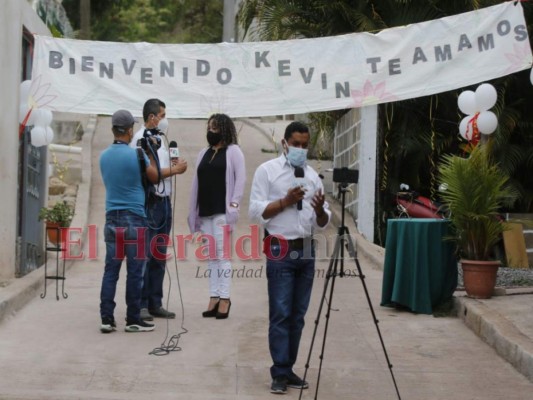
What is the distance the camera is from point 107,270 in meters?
8.94

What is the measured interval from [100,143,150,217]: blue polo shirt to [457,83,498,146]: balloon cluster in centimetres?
470

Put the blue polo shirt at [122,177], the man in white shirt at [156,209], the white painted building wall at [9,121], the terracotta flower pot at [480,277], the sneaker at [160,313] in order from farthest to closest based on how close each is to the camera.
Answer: the white painted building wall at [9,121], the terracotta flower pot at [480,277], the sneaker at [160,313], the man in white shirt at [156,209], the blue polo shirt at [122,177]

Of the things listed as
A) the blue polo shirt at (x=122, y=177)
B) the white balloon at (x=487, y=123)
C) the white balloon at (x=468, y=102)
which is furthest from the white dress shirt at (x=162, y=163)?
the white balloon at (x=468, y=102)

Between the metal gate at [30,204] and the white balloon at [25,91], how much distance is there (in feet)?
2.76

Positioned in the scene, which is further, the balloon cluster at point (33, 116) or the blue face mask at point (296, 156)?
the balloon cluster at point (33, 116)

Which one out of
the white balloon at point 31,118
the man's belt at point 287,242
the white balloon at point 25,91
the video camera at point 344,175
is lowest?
the man's belt at point 287,242

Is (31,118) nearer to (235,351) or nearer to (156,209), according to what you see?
(156,209)

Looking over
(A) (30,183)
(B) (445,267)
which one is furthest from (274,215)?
(A) (30,183)

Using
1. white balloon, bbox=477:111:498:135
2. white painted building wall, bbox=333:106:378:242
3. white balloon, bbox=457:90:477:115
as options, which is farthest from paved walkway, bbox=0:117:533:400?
white painted building wall, bbox=333:106:378:242

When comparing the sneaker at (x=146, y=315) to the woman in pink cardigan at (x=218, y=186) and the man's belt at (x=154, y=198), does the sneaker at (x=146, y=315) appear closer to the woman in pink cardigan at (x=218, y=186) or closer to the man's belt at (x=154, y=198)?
the woman in pink cardigan at (x=218, y=186)

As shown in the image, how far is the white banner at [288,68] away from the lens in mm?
11211

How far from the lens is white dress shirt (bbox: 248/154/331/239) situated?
7.15 metres

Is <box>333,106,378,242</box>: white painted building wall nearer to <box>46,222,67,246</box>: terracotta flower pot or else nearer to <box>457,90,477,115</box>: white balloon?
<box>457,90,477,115</box>: white balloon

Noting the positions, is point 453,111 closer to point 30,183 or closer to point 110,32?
point 30,183
